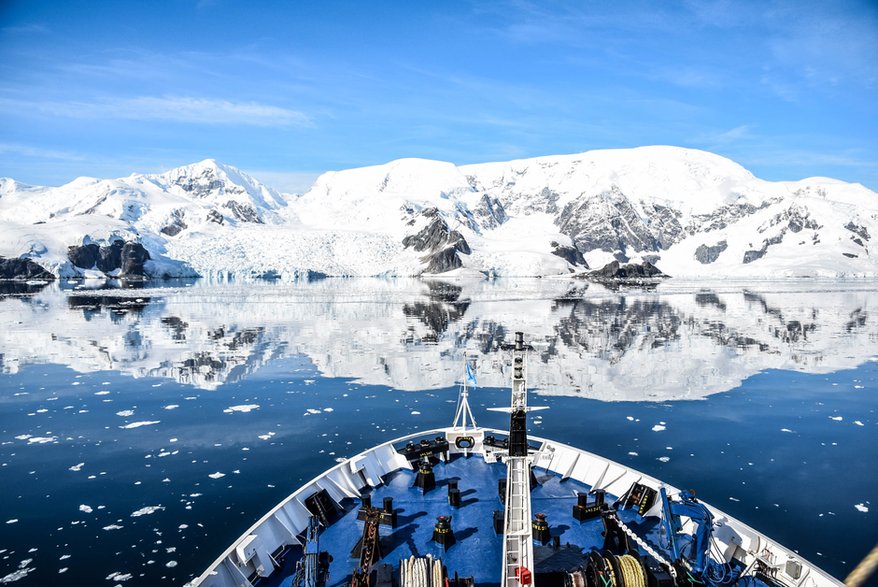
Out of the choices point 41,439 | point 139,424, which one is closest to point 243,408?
point 139,424

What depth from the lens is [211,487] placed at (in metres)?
23.7

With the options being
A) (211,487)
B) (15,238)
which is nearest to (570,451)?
(211,487)

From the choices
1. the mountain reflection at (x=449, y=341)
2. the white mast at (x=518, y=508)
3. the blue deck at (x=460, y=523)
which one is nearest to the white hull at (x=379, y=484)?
the blue deck at (x=460, y=523)

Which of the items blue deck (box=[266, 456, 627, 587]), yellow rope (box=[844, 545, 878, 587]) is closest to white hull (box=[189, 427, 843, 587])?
blue deck (box=[266, 456, 627, 587])

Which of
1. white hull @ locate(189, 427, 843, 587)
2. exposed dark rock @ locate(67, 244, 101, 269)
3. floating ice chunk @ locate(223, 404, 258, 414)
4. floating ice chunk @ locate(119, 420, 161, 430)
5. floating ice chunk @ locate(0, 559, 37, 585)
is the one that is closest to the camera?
white hull @ locate(189, 427, 843, 587)

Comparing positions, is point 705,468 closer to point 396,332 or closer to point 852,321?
point 396,332

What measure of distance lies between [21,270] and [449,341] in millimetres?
179163

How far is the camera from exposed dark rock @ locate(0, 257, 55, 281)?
179 m

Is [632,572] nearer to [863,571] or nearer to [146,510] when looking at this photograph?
[863,571]

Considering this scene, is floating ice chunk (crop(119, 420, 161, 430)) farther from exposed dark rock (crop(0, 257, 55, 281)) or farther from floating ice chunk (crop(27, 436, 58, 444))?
exposed dark rock (crop(0, 257, 55, 281))

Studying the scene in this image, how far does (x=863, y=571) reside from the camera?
1766 centimetres

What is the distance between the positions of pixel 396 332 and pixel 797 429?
42.6 metres

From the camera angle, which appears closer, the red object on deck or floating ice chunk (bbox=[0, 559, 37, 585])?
the red object on deck

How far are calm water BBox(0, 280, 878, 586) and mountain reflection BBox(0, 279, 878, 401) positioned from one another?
1.39ft
